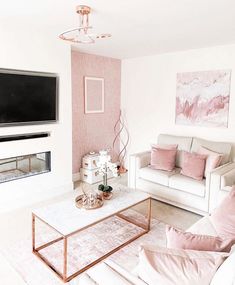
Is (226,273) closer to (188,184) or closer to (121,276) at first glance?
(121,276)

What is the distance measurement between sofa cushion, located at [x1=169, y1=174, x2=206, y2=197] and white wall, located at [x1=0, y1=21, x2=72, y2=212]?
1.74 metres

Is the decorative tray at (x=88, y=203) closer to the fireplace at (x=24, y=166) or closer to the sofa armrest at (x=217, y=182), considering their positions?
the fireplace at (x=24, y=166)

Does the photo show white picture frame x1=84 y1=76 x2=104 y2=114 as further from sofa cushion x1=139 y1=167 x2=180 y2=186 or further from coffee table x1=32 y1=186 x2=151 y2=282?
coffee table x1=32 y1=186 x2=151 y2=282

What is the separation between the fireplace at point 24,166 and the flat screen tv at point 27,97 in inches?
20.6

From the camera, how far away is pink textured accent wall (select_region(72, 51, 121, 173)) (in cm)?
464

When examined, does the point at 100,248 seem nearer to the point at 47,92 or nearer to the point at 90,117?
the point at 47,92

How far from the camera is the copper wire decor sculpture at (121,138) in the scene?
5590mm

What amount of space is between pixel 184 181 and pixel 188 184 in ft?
0.25

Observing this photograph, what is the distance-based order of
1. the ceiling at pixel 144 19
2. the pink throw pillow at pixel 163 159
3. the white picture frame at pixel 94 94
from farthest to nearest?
the white picture frame at pixel 94 94, the pink throw pillow at pixel 163 159, the ceiling at pixel 144 19

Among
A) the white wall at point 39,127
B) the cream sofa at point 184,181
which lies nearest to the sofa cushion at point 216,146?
the cream sofa at point 184,181

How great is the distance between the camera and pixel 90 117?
496 centimetres

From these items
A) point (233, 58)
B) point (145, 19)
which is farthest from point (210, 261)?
point (233, 58)

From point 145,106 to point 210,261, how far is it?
13.3 feet

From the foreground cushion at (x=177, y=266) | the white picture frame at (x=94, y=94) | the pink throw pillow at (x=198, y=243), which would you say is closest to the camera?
the foreground cushion at (x=177, y=266)
